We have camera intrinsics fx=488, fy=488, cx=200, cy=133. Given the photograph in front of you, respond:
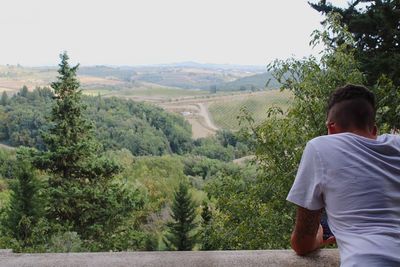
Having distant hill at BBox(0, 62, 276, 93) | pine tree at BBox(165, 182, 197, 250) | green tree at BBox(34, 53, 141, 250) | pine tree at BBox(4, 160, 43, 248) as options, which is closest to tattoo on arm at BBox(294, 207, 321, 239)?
green tree at BBox(34, 53, 141, 250)

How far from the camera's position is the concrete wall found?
201cm

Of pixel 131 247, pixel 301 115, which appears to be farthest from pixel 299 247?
pixel 131 247

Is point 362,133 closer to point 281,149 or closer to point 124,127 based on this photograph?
point 281,149

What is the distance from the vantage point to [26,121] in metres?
74.8

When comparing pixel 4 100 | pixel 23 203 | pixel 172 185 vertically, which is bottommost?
pixel 172 185

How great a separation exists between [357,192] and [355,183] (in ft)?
0.10

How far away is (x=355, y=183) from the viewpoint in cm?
158

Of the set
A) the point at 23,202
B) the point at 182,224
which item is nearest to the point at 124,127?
the point at 182,224

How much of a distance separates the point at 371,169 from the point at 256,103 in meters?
84.7

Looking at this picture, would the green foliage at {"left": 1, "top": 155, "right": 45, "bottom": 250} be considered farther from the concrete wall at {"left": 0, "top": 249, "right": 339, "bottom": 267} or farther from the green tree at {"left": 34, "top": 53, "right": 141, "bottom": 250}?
the concrete wall at {"left": 0, "top": 249, "right": 339, "bottom": 267}

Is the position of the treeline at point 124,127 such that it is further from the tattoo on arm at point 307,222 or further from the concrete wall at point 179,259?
the tattoo on arm at point 307,222

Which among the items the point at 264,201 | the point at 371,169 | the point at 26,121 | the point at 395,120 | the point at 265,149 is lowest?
the point at 26,121

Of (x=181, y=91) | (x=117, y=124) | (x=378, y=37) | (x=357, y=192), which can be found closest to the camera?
(x=357, y=192)

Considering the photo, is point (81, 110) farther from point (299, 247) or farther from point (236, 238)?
point (299, 247)
